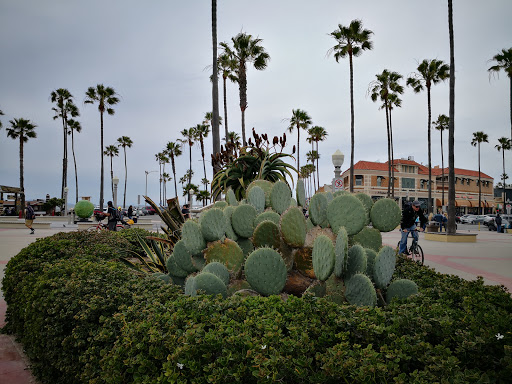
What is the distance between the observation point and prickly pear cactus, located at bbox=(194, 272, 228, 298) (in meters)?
3.07

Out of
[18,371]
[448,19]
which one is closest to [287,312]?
[18,371]

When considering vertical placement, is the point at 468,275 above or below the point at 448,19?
below

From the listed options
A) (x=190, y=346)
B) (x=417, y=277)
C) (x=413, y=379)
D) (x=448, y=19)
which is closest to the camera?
(x=413, y=379)

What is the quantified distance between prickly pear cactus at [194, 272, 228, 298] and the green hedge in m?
0.20

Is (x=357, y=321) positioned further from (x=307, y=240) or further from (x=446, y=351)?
(x=307, y=240)

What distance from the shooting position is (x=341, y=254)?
2.97 metres

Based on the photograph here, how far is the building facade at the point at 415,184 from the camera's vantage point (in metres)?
54.2

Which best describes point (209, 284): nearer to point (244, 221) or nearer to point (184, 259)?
point (184, 259)

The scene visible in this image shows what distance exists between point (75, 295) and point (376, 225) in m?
3.02

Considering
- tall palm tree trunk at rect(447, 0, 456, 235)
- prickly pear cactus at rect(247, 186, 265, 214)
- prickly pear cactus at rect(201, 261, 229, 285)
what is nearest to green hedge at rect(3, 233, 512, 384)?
prickly pear cactus at rect(201, 261, 229, 285)

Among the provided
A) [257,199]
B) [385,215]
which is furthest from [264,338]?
[257,199]

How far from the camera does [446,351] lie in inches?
68.6

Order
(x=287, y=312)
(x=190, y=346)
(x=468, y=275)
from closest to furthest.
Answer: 1. (x=190, y=346)
2. (x=287, y=312)
3. (x=468, y=275)

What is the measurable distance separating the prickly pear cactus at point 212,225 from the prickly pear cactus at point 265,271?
692 millimetres
